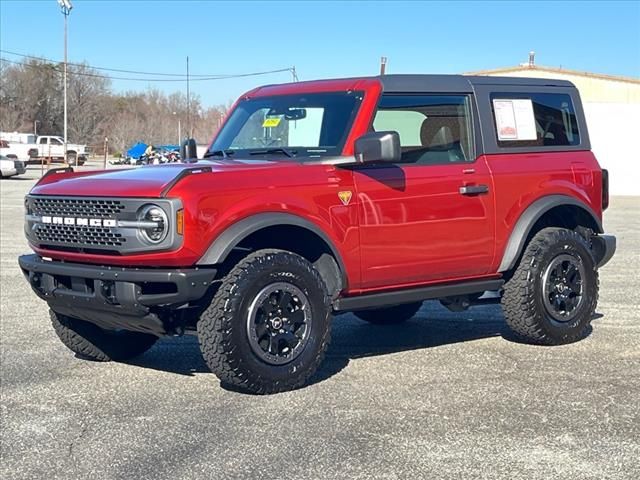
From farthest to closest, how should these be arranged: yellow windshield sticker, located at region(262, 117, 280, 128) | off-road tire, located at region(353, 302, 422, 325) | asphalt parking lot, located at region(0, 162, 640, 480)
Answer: off-road tire, located at region(353, 302, 422, 325) < yellow windshield sticker, located at region(262, 117, 280, 128) < asphalt parking lot, located at region(0, 162, 640, 480)

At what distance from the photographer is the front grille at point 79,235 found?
17.7 ft

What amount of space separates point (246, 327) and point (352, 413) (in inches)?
32.3

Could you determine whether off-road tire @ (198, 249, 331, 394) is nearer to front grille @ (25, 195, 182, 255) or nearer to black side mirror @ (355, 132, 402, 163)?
front grille @ (25, 195, 182, 255)

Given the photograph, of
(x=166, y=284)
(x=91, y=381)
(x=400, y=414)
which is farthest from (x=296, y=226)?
(x=91, y=381)

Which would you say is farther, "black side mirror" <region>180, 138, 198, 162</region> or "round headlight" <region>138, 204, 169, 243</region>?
"black side mirror" <region>180, 138, 198, 162</region>

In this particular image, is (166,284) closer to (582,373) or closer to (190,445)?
(190,445)

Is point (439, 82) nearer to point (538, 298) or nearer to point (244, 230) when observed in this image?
point (538, 298)

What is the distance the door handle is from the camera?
6.46m

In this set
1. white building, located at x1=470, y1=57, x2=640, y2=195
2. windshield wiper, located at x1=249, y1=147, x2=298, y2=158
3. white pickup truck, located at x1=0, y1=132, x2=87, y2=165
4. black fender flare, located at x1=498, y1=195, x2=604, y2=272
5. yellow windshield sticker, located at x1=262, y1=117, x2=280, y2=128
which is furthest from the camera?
white pickup truck, located at x1=0, y1=132, x2=87, y2=165

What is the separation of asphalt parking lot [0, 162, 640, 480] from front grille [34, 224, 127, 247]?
0.95 meters

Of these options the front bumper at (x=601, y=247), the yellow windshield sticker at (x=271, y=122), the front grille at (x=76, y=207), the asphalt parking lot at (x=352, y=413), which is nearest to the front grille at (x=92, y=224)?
the front grille at (x=76, y=207)

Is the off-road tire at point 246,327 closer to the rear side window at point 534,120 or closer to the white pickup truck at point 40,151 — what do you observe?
the rear side window at point 534,120

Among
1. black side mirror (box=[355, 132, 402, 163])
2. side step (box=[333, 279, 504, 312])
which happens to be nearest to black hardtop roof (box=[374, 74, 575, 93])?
black side mirror (box=[355, 132, 402, 163])

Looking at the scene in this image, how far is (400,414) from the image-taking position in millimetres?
5172
